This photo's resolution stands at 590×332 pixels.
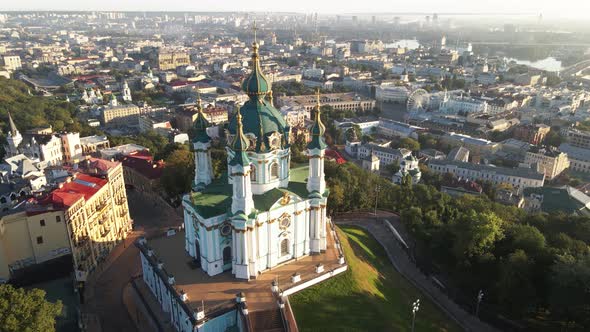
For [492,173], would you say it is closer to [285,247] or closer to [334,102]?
[285,247]

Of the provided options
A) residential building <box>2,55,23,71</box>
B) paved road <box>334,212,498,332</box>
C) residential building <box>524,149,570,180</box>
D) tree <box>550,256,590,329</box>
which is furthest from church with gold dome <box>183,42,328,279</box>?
residential building <box>2,55,23,71</box>

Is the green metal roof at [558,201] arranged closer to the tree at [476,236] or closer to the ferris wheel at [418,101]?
the tree at [476,236]

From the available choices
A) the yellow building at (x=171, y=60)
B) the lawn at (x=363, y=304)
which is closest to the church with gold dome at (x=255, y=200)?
the lawn at (x=363, y=304)

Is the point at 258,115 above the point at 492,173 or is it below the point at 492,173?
above

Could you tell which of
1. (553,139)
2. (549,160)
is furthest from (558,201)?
(553,139)

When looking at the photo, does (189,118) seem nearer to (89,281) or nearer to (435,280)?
(89,281)

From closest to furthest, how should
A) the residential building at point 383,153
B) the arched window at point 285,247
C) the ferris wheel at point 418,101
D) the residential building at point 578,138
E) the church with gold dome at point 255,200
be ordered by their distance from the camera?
the church with gold dome at point 255,200 < the arched window at point 285,247 < the residential building at point 383,153 < the residential building at point 578,138 < the ferris wheel at point 418,101
